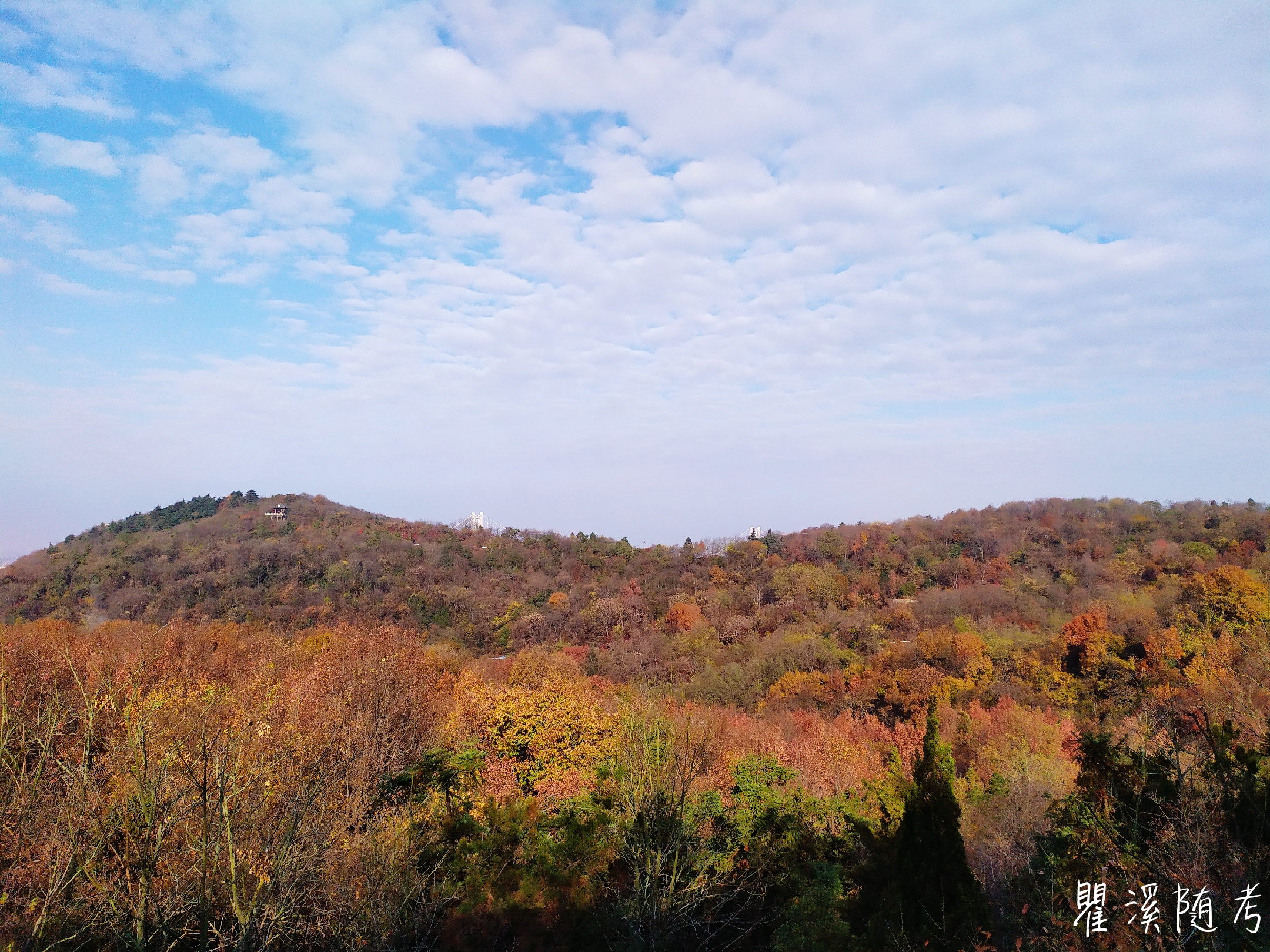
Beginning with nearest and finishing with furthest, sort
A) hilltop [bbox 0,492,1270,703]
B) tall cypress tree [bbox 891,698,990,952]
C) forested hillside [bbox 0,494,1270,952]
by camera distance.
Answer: forested hillside [bbox 0,494,1270,952]
tall cypress tree [bbox 891,698,990,952]
hilltop [bbox 0,492,1270,703]

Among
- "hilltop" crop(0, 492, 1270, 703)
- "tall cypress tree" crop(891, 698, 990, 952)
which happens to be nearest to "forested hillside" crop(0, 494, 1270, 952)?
"tall cypress tree" crop(891, 698, 990, 952)

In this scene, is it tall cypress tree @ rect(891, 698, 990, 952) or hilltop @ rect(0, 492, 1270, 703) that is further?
hilltop @ rect(0, 492, 1270, 703)

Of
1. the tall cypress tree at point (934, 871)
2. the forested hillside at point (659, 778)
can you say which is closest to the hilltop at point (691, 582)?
the forested hillside at point (659, 778)

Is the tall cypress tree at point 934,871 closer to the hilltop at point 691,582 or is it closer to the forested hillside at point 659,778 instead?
the forested hillside at point 659,778

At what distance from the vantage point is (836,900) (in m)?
11.7

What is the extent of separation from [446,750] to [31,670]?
10014 millimetres

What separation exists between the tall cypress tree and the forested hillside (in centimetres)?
5

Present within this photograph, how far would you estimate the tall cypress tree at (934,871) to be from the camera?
9938 mm

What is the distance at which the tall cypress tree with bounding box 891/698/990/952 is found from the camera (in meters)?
9.94

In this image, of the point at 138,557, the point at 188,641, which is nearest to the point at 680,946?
the point at 188,641

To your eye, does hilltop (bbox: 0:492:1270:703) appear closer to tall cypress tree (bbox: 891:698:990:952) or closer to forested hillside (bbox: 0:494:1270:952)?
forested hillside (bbox: 0:494:1270:952)

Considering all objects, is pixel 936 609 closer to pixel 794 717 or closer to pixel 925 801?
pixel 794 717

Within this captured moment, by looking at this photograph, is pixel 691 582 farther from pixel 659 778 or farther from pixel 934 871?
pixel 934 871

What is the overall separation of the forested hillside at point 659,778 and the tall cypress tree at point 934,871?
50 mm
